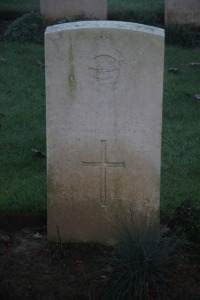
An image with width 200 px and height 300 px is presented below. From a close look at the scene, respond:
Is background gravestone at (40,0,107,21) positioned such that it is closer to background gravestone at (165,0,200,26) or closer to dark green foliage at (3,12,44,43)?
dark green foliage at (3,12,44,43)

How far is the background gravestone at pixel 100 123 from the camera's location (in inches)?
181

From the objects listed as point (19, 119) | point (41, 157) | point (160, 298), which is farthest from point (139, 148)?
point (19, 119)

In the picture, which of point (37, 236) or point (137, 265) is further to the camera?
point (37, 236)

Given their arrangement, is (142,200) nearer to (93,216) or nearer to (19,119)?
(93,216)

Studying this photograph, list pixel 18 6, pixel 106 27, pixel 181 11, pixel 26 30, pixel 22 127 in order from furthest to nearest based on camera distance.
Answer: pixel 18 6, pixel 181 11, pixel 26 30, pixel 22 127, pixel 106 27

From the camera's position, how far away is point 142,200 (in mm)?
4867

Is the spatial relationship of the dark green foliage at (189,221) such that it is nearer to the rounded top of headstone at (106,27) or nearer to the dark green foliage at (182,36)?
the rounded top of headstone at (106,27)

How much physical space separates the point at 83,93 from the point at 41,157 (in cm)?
211

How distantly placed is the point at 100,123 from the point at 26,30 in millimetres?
7143

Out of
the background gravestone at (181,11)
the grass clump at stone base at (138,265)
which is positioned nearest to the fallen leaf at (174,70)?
the background gravestone at (181,11)

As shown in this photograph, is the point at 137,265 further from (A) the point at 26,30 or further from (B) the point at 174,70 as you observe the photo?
(A) the point at 26,30

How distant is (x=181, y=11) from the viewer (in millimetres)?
11914

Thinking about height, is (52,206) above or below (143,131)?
below

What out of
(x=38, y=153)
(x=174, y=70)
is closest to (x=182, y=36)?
(x=174, y=70)
